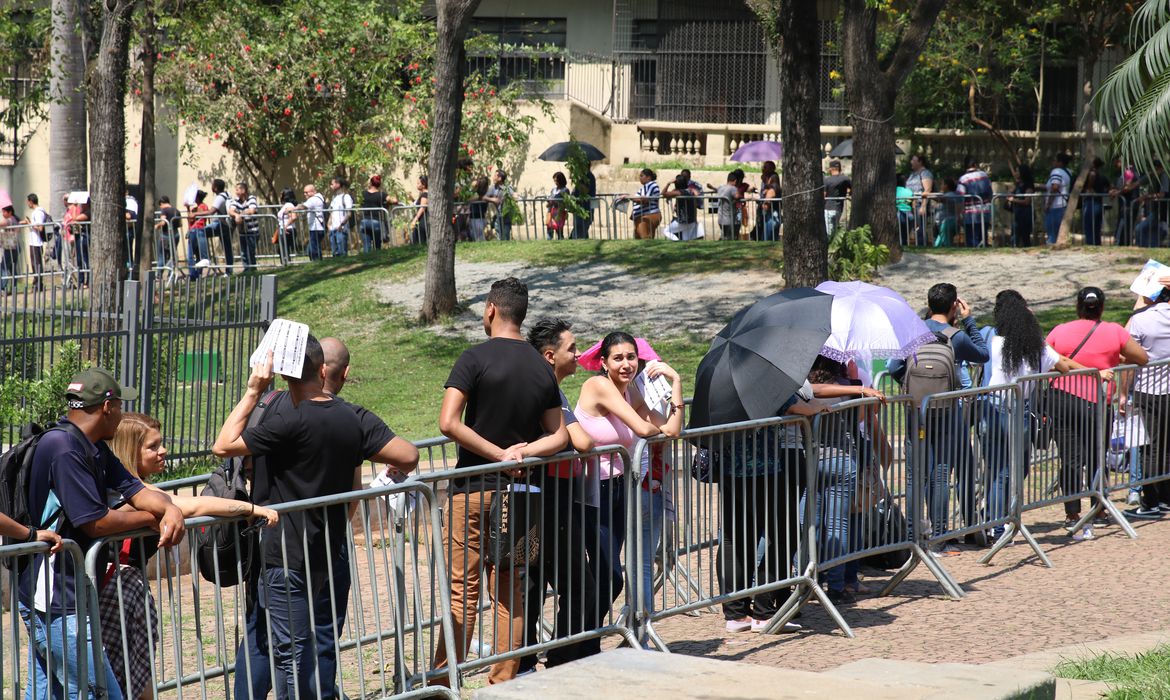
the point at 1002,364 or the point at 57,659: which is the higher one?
the point at 1002,364

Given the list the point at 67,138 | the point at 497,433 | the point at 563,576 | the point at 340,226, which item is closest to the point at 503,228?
the point at 340,226

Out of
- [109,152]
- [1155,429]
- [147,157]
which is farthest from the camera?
[147,157]

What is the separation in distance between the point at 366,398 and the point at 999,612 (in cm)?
905

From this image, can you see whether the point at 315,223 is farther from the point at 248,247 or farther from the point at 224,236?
the point at 224,236

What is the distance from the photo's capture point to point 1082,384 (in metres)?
10.1

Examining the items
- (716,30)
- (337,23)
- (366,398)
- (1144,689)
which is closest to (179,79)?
(337,23)

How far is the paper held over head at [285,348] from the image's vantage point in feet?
18.7

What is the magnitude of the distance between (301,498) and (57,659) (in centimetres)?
109

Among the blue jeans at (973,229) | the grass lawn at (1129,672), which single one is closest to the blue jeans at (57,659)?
the grass lawn at (1129,672)

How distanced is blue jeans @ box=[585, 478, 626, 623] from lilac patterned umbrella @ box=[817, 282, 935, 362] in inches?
78.0

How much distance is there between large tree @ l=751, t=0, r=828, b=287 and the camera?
16.1 meters

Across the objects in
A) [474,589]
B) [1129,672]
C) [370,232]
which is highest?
[370,232]

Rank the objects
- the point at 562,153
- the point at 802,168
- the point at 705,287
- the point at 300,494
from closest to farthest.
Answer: the point at 300,494 → the point at 802,168 → the point at 705,287 → the point at 562,153

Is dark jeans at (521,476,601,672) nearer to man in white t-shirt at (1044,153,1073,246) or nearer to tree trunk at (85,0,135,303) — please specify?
tree trunk at (85,0,135,303)
